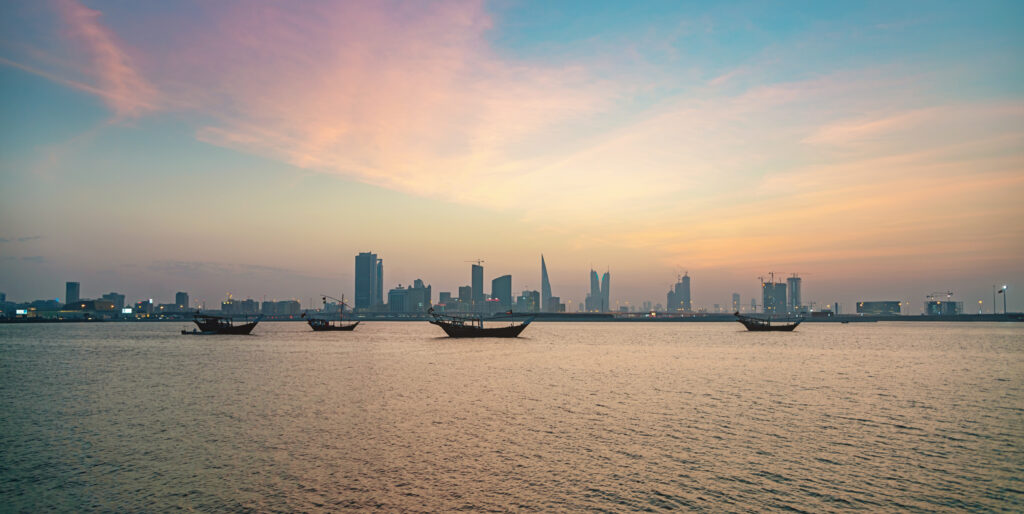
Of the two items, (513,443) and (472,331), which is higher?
(513,443)

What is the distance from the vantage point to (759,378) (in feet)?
204

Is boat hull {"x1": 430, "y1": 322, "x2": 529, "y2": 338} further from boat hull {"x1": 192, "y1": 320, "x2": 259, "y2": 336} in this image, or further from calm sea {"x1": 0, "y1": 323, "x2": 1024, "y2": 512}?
calm sea {"x1": 0, "y1": 323, "x2": 1024, "y2": 512}

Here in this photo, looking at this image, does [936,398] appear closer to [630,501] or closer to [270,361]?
[630,501]

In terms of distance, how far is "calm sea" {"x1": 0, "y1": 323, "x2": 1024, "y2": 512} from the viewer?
2233 cm

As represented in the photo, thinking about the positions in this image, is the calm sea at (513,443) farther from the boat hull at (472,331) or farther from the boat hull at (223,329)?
the boat hull at (223,329)

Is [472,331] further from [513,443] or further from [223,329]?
[513,443]

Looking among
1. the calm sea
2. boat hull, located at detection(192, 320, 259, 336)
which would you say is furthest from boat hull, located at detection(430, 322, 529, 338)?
the calm sea

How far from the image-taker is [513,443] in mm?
31156

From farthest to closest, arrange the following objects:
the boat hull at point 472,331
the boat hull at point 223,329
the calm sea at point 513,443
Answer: the boat hull at point 223,329 → the boat hull at point 472,331 → the calm sea at point 513,443

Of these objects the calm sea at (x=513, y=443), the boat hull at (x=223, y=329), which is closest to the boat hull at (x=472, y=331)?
the boat hull at (x=223, y=329)

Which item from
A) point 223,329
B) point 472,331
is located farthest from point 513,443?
point 223,329

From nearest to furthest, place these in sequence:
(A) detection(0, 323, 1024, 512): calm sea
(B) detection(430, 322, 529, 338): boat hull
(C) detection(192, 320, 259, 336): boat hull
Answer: (A) detection(0, 323, 1024, 512): calm sea < (B) detection(430, 322, 529, 338): boat hull < (C) detection(192, 320, 259, 336): boat hull

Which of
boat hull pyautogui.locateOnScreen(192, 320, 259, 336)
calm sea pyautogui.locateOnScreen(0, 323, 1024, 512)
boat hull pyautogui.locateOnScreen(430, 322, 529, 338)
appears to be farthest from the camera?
boat hull pyautogui.locateOnScreen(192, 320, 259, 336)

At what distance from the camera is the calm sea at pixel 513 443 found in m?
22.3
